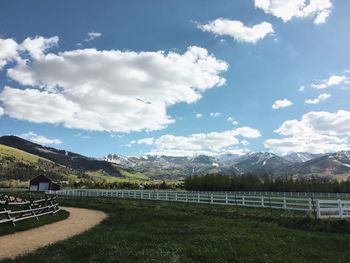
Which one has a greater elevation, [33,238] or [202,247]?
[202,247]

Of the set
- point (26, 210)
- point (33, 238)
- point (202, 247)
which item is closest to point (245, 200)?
point (26, 210)

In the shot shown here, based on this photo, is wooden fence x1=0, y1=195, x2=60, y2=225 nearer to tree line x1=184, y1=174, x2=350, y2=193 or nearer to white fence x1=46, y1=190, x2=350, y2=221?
white fence x1=46, y1=190, x2=350, y2=221

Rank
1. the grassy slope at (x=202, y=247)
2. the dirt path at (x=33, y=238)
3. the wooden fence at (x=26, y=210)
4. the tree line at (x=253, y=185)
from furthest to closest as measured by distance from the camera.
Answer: the tree line at (x=253, y=185) → the wooden fence at (x=26, y=210) → the dirt path at (x=33, y=238) → the grassy slope at (x=202, y=247)

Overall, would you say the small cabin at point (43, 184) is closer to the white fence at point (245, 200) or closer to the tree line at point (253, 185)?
the tree line at point (253, 185)

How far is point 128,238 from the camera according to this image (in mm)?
16688

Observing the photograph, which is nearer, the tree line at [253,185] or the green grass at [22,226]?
the green grass at [22,226]

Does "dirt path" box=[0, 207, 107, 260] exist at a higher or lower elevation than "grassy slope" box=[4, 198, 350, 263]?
lower

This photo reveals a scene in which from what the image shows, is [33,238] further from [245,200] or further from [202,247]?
[245,200]

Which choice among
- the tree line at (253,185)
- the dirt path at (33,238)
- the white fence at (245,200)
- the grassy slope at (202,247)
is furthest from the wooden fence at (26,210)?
the tree line at (253,185)

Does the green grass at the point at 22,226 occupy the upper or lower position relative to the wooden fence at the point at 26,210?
lower

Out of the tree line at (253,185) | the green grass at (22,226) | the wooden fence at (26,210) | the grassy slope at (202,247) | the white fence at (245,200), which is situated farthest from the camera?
the tree line at (253,185)

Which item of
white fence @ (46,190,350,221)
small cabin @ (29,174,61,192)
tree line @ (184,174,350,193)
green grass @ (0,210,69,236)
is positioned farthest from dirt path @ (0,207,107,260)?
small cabin @ (29,174,61,192)

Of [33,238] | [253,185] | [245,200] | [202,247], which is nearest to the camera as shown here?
[202,247]

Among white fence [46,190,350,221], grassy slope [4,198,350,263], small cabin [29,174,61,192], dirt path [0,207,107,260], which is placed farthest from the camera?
small cabin [29,174,61,192]
